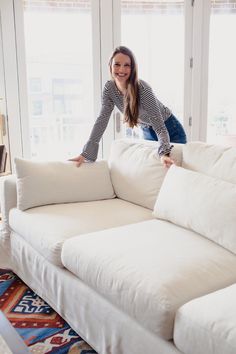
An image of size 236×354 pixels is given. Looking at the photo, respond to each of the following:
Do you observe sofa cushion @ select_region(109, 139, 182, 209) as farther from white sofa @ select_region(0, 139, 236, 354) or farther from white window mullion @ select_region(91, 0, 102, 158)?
white window mullion @ select_region(91, 0, 102, 158)

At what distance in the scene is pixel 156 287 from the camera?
1.32 m

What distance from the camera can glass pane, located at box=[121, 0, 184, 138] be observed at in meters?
3.73

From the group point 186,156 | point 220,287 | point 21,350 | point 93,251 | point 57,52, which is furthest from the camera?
point 57,52

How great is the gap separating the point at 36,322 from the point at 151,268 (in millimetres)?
840

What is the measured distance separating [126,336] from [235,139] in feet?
9.95

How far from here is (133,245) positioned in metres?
1.65

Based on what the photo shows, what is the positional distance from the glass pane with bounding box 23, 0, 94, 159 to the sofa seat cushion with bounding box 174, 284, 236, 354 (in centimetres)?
285

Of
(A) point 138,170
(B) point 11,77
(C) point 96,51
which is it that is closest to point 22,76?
(B) point 11,77

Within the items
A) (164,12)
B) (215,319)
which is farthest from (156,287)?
(164,12)

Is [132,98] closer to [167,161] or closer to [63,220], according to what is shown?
[167,161]

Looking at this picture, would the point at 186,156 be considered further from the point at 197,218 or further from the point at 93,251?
the point at 93,251

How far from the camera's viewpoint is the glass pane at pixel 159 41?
12.2 ft

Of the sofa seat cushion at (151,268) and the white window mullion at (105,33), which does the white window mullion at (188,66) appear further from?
the sofa seat cushion at (151,268)

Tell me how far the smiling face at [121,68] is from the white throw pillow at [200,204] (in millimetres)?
712
